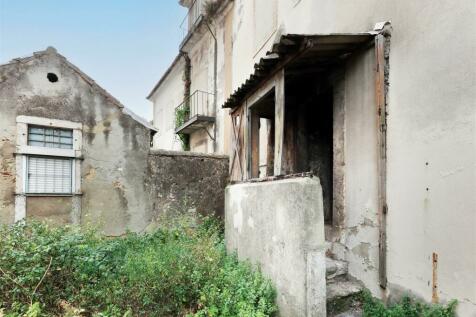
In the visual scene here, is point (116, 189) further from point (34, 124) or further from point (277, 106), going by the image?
point (277, 106)

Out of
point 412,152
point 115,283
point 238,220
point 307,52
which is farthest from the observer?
point 238,220

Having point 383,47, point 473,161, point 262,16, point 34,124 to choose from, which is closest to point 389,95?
point 383,47

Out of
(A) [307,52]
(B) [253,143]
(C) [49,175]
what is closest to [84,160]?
(C) [49,175]

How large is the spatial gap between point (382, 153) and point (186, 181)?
5.28 meters

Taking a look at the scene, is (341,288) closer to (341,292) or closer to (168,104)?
(341,292)

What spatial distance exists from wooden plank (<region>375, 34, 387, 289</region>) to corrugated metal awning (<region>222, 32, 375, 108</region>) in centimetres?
39

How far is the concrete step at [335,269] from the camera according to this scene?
473cm

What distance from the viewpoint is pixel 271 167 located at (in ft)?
24.8

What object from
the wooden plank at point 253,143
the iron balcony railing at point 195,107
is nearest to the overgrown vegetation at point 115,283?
the wooden plank at point 253,143

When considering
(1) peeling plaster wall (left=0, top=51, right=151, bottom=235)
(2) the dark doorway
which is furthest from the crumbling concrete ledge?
(1) peeling plaster wall (left=0, top=51, right=151, bottom=235)

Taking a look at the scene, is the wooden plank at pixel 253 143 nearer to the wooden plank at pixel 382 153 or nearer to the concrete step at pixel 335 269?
the concrete step at pixel 335 269

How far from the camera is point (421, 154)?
146 inches

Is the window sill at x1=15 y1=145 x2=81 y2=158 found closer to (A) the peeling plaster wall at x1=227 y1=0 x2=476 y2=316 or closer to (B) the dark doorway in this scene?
(B) the dark doorway

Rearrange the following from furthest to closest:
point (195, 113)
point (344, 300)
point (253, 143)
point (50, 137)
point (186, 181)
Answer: point (195, 113) → point (186, 181) → point (50, 137) → point (253, 143) → point (344, 300)
